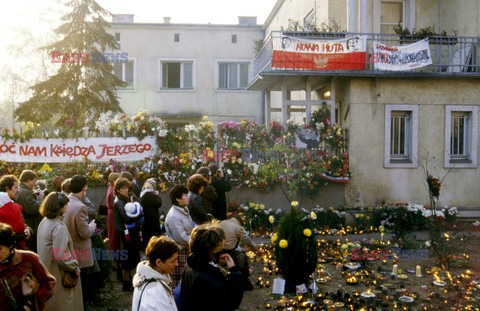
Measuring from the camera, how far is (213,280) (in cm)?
372

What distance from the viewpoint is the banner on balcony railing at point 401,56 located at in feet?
47.2

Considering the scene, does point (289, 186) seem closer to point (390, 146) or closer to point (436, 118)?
point (390, 146)

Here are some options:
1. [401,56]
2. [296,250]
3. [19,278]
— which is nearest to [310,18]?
[401,56]

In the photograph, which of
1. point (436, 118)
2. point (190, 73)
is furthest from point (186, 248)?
point (190, 73)

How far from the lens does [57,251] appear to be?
17.1 ft

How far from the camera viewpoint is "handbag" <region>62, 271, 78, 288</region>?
17.2 feet

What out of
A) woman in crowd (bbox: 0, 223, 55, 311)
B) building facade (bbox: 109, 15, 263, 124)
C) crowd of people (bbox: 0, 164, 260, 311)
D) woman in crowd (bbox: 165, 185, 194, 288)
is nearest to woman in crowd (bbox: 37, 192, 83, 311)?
crowd of people (bbox: 0, 164, 260, 311)

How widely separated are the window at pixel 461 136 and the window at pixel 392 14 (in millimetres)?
3565

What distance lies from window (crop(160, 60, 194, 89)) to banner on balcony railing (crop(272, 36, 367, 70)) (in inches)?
534

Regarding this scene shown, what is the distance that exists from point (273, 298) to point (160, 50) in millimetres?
21720

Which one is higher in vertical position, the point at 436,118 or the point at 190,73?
the point at 190,73

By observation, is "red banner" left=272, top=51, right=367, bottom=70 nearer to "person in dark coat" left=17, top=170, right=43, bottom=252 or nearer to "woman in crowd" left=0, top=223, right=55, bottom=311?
"person in dark coat" left=17, top=170, right=43, bottom=252

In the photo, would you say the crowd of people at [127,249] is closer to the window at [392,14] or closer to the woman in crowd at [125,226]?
the woman in crowd at [125,226]

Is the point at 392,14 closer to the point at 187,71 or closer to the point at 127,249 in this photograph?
the point at 187,71
